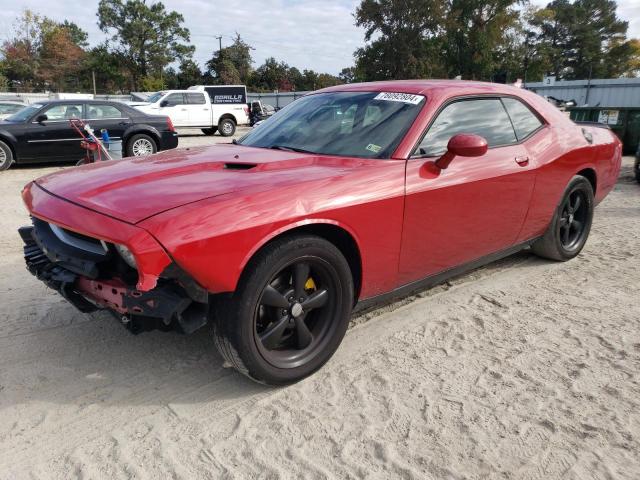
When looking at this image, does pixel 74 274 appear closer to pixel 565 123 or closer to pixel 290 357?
pixel 290 357

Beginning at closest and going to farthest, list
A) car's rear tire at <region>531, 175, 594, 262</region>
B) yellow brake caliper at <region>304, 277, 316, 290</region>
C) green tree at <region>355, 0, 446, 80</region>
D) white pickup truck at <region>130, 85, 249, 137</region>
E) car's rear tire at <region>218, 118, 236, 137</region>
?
yellow brake caliper at <region>304, 277, 316, 290</region> → car's rear tire at <region>531, 175, 594, 262</region> → white pickup truck at <region>130, 85, 249, 137</region> → car's rear tire at <region>218, 118, 236, 137</region> → green tree at <region>355, 0, 446, 80</region>

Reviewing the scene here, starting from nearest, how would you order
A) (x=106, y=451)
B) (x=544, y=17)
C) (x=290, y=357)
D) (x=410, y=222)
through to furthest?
(x=106, y=451)
(x=290, y=357)
(x=410, y=222)
(x=544, y=17)

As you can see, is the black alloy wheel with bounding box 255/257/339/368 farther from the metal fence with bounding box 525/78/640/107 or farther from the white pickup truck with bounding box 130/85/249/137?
the metal fence with bounding box 525/78/640/107

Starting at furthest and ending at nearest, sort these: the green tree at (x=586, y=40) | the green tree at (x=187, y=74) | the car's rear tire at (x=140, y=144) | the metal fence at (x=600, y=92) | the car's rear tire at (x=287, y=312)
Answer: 1. the green tree at (x=586, y=40)
2. the green tree at (x=187, y=74)
3. the metal fence at (x=600, y=92)
4. the car's rear tire at (x=140, y=144)
5. the car's rear tire at (x=287, y=312)

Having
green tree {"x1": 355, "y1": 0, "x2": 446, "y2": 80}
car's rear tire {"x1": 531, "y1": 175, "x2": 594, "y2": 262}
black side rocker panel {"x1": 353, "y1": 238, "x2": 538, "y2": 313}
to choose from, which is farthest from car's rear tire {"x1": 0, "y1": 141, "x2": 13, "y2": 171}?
green tree {"x1": 355, "y1": 0, "x2": 446, "y2": 80}

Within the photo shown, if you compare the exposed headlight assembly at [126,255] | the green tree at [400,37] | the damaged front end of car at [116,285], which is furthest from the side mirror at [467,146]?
the green tree at [400,37]

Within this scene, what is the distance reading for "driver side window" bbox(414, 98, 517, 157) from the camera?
10.5ft

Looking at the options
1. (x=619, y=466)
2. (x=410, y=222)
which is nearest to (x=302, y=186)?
(x=410, y=222)

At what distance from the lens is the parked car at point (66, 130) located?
1037 cm

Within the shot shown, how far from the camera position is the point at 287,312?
2.62 m

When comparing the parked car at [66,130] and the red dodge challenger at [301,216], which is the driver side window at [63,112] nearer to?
the parked car at [66,130]

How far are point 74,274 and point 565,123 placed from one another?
4.00 m

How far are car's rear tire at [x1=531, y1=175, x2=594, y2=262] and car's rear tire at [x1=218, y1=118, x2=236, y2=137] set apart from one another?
710 inches

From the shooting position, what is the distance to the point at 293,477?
2033 mm
